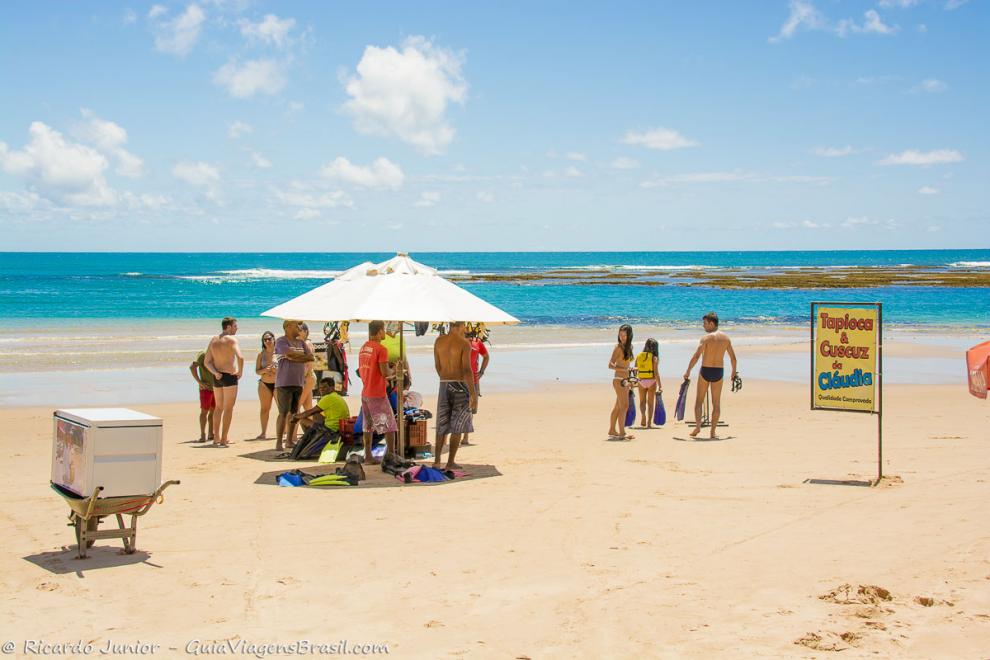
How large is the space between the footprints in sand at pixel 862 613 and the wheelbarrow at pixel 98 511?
401 cm

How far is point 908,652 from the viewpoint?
4512 millimetres

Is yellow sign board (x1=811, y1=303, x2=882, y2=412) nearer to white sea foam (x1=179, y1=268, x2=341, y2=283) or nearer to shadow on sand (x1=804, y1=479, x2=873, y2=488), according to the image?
shadow on sand (x1=804, y1=479, x2=873, y2=488)

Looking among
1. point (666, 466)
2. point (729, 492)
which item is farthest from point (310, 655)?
point (666, 466)

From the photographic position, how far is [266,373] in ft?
35.6

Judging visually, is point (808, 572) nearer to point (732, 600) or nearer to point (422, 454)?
point (732, 600)

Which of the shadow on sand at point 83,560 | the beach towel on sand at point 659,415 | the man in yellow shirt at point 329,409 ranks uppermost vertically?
the man in yellow shirt at point 329,409

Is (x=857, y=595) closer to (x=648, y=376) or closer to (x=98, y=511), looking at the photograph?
(x=98, y=511)

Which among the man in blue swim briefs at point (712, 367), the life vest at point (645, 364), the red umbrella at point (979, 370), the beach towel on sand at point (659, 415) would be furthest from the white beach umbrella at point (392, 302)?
the red umbrella at point (979, 370)

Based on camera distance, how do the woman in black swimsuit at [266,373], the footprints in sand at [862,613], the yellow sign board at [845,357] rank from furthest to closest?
the woman in black swimsuit at [266,373]
the yellow sign board at [845,357]
the footprints in sand at [862,613]

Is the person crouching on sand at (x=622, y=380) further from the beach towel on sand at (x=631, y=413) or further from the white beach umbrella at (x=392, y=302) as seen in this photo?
the white beach umbrella at (x=392, y=302)

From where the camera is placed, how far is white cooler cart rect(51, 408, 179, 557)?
5.90 metres

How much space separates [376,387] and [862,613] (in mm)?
5073

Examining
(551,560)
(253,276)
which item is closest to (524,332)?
(551,560)

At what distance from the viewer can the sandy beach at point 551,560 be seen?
4840 mm
